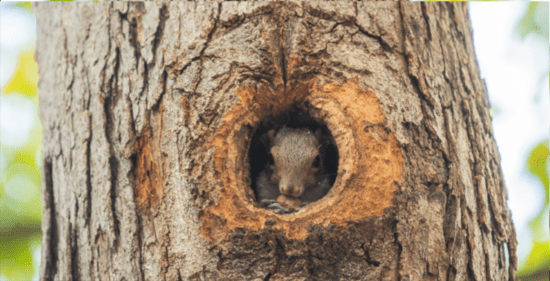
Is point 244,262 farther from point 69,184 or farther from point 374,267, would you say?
point 69,184

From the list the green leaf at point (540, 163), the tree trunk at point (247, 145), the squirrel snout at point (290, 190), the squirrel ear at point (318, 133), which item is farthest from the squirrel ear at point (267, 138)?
the green leaf at point (540, 163)

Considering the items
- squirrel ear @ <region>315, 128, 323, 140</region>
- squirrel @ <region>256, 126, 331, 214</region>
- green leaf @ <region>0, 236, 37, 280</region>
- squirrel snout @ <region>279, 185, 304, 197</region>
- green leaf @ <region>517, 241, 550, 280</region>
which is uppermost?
squirrel ear @ <region>315, 128, 323, 140</region>

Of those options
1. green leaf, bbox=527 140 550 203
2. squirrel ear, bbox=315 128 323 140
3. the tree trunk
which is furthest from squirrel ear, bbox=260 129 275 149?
green leaf, bbox=527 140 550 203

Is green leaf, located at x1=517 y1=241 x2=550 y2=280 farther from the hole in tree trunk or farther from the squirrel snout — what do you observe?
the squirrel snout

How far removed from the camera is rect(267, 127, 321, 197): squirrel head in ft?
9.53

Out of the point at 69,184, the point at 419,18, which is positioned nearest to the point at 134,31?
the point at 69,184

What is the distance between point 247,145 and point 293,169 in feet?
2.48

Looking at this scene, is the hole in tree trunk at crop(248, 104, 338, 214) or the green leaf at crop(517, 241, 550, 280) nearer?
the hole in tree trunk at crop(248, 104, 338, 214)

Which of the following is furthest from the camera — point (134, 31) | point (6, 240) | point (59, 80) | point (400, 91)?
point (6, 240)

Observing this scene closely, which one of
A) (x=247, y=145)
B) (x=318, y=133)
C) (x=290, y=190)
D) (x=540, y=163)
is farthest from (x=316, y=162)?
(x=540, y=163)

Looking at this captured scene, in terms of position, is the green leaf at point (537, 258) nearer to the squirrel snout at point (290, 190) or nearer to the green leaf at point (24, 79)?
the squirrel snout at point (290, 190)

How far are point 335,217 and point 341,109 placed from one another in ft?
1.60

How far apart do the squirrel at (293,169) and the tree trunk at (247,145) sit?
70cm

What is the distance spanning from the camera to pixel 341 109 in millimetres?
2023
